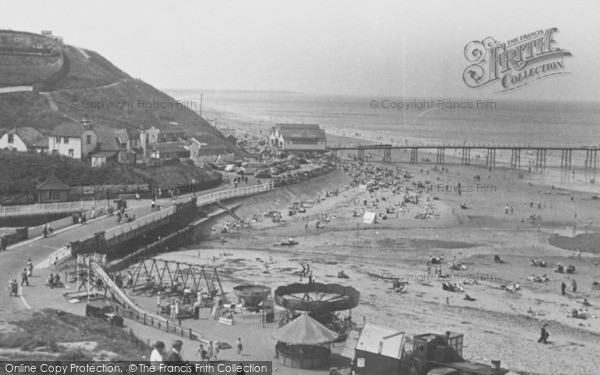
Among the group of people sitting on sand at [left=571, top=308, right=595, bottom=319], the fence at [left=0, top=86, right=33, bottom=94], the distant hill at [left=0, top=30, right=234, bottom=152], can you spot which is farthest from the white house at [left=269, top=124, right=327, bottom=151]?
the group of people sitting on sand at [left=571, top=308, right=595, bottom=319]

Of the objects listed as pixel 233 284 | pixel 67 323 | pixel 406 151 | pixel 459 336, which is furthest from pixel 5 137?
pixel 406 151

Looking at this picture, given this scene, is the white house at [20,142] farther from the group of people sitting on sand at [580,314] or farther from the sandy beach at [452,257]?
the group of people sitting on sand at [580,314]

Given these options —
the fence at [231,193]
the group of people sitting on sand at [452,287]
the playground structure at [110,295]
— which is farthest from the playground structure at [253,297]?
the fence at [231,193]

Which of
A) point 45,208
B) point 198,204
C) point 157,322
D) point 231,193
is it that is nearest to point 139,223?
point 45,208

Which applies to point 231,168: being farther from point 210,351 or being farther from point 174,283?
point 210,351

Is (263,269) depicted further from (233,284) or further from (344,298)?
(344,298)

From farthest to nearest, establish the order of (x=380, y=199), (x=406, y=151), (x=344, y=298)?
(x=406, y=151) < (x=380, y=199) < (x=344, y=298)
